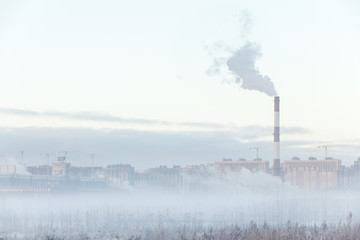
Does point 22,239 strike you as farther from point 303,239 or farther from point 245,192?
point 245,192

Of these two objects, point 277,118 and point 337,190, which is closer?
point 277,118

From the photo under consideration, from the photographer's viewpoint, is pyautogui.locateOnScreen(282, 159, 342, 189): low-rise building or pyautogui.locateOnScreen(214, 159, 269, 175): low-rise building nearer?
pyautogui.locateOnScreen(282, 159, 342, 189): low-rise building

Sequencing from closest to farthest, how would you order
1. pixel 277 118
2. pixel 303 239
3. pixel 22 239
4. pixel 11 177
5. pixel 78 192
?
pixel 303 239 → pixel 22 239 → pixel 277 118 → pixel 11 177 → pixel 78 192

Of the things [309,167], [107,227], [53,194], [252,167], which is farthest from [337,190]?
[107,227]

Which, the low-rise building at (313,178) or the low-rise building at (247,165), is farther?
→ the low-rise building at (247,165)

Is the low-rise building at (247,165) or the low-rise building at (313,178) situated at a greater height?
the low-rise building at (247,165)

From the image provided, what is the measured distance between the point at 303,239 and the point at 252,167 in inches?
6612

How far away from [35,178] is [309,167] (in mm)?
83125

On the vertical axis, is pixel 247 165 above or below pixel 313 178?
above

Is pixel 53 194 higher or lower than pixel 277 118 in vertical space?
lower

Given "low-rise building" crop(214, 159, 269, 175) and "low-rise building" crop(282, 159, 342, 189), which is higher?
"low-rise building" crop(214, 159, 269, 175)

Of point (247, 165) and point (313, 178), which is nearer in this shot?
point (313, 178)

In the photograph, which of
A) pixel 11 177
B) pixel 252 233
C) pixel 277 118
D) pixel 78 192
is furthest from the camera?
pixel 78 192

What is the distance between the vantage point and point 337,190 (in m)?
189
